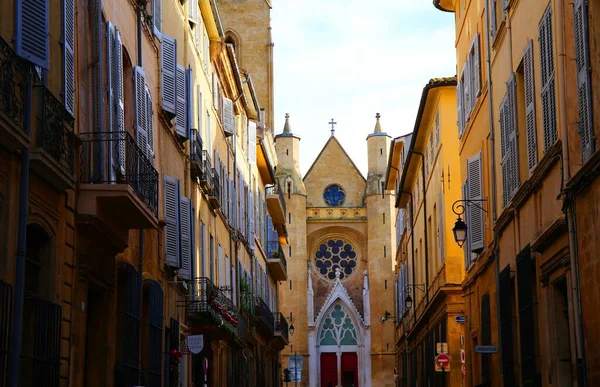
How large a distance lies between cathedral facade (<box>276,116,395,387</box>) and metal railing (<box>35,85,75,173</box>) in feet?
209

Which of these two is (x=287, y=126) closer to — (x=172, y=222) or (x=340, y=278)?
(x=340, y=278)

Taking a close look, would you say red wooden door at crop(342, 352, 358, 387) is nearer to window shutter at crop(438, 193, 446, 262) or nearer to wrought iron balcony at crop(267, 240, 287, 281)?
wrought iron balcony at crop(267, 240, 287, 281)

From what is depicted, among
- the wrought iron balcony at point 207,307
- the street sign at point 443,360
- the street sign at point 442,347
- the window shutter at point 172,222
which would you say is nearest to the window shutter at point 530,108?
the window shutter at point 172,222

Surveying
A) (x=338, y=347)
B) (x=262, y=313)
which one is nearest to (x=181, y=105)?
(x=262, y=313)

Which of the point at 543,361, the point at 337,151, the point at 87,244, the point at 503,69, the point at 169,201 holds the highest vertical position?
the point at 337,151

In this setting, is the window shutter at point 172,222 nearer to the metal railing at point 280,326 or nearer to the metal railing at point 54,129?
the metal railing at point 54,129

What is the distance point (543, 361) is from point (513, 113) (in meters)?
4.15

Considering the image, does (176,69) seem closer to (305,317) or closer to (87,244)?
(87,244)

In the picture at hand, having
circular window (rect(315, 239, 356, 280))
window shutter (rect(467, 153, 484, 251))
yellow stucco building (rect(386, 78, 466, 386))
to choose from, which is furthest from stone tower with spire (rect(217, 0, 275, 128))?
window shutter (rect(467, 153, 484, 251))

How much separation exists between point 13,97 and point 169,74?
10.5 metres

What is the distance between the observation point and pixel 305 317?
80.4 meters

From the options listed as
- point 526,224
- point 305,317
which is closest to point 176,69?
point 526,224

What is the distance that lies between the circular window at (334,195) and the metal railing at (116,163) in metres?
70.8

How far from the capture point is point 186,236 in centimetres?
2258
